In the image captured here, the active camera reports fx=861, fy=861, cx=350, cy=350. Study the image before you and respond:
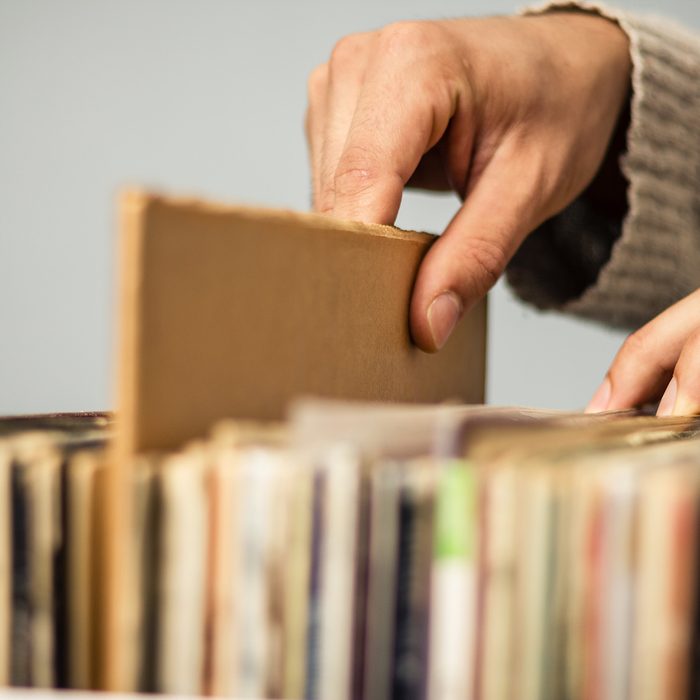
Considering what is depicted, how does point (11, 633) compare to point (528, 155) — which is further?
point (528, 155)

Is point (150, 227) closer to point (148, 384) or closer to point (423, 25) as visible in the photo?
point (148, 384)

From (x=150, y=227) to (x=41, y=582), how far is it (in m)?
0.13

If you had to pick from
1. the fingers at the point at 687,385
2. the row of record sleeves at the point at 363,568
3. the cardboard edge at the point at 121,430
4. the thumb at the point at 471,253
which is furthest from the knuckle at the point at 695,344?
the cardboard edge at the point at 121,430

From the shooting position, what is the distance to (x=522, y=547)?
27 centimetres

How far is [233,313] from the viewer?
1.10ft

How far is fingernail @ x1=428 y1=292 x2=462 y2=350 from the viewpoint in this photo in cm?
55

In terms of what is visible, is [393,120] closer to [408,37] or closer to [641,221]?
[408,37]

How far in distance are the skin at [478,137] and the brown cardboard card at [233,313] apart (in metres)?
0.13

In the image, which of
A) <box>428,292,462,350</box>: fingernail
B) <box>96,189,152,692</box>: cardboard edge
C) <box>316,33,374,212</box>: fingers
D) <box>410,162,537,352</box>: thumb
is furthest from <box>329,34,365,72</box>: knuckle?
<box>96,189,152,692</box>: cardboard edge

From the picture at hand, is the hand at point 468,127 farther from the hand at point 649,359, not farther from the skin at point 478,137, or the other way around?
the hand at point 649,359

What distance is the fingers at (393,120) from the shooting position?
0.64 meters

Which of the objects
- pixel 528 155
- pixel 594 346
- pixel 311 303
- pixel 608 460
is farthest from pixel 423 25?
pixel 594 346

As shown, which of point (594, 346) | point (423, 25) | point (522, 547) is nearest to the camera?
point (522, 547)

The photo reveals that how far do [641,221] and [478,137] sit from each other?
0.74 ft
